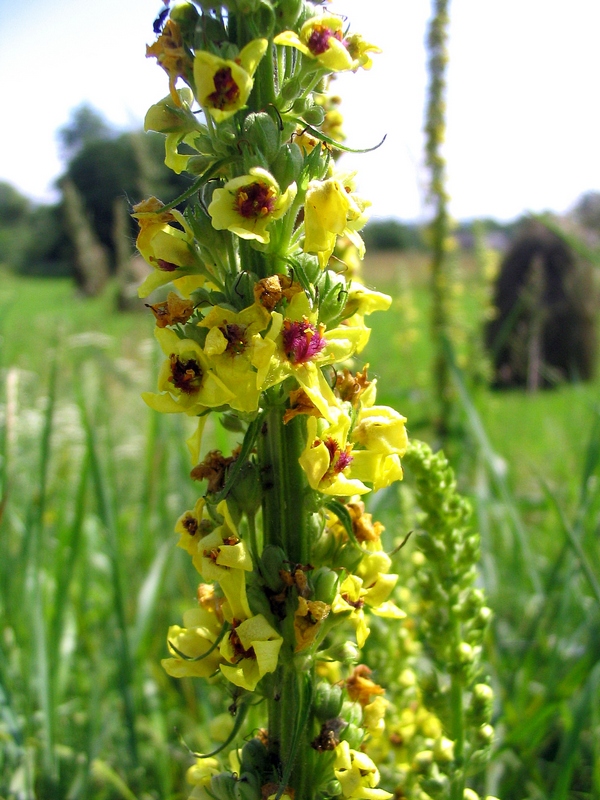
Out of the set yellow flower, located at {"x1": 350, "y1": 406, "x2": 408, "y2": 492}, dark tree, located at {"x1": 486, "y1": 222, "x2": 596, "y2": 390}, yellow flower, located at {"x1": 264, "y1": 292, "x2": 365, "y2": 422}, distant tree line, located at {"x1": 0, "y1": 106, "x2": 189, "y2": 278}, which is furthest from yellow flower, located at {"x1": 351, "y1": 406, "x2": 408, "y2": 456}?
distant tree line, located at {"x1": 0, "y1": 106, "x2": 189, "y2": 278}

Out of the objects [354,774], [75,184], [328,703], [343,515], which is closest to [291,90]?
[343,515]

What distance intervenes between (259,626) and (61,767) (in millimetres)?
1398

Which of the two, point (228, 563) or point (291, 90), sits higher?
point (291, 90)

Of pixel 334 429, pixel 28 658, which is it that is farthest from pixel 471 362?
pixel 334 429

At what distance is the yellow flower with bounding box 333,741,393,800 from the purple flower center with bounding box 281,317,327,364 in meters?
0.70

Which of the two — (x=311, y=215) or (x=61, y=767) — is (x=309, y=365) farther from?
(x=61, y=767)

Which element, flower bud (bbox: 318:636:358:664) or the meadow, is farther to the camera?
the meadow

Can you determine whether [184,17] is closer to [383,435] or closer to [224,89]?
[224,89]

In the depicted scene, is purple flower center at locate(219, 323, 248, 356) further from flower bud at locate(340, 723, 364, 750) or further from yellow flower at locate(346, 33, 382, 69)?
flower bud at locate(340, 723, 364, 750)

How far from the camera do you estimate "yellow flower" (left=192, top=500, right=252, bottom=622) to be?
44.8 inches

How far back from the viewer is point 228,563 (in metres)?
1.14

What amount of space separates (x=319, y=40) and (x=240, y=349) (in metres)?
0.55

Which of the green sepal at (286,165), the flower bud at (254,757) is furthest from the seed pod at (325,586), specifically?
the green sepal at (286,165)

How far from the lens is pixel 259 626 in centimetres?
114
